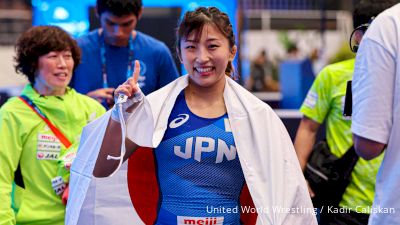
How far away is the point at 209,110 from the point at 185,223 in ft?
1.43

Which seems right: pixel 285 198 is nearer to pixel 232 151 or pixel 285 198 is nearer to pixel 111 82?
pixel 232 151

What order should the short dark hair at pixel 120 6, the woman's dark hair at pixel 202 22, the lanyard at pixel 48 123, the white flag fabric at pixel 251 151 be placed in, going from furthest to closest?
the short dark hair at pixel 120 6, the lanyard at pixel 48 123, the woman's dark hair at pixel 202 22, the white flag fabric at pixel 251 151

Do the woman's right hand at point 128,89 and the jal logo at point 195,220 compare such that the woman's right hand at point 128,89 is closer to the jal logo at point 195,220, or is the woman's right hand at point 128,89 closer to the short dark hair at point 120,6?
the jal logo at point 195,220

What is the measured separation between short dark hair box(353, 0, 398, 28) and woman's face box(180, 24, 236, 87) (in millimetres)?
1013

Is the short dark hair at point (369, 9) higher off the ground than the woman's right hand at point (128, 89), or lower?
higher

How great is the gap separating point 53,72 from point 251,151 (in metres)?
1.26

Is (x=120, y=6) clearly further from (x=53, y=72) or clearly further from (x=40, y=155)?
(x=40, y=155)

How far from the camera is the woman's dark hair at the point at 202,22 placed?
2.71 m

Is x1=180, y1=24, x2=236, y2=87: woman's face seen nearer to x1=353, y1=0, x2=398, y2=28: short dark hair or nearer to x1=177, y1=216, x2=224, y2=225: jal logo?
x1=177, y1=216, x2=224, y2=225: jal logo

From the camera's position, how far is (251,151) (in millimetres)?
2627

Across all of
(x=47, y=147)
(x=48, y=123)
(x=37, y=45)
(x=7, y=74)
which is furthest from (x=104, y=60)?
(x=7, y=74)

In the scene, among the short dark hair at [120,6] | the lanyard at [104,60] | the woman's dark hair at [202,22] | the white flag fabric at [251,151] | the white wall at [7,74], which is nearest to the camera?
the white flag fabric at [251,151]

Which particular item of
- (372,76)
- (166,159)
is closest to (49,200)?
(166,159)

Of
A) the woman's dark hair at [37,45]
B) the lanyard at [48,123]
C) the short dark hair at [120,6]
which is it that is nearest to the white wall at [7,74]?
the short dark hair at [120,6]
